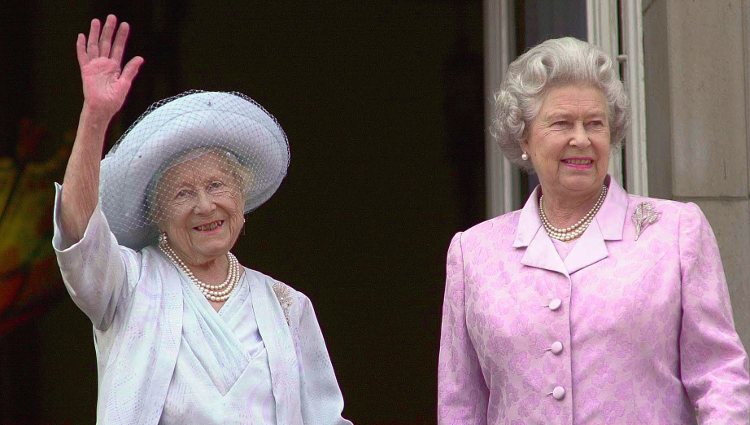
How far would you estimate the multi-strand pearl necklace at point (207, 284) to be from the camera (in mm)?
3387

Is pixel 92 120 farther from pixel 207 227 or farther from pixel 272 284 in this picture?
pixel 272 284

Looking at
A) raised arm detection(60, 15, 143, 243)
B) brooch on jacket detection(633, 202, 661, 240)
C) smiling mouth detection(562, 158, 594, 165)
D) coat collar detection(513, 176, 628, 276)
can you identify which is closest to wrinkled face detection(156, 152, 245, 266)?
raised arm detection(60, 15, 143, 243)

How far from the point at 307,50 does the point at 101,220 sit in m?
5.69

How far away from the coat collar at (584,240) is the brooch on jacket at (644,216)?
0.04 metres

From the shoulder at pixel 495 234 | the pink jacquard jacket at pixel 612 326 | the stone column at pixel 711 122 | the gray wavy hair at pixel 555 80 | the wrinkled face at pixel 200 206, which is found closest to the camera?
the pink jacquard jacket at pixel 612 326

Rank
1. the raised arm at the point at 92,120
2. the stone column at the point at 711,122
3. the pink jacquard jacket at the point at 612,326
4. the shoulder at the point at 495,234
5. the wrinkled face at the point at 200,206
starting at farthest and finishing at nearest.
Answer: the stone column at the point at 711,122 < the shoulder at the point at 495,234 < the wrinkled face at the point at 200,206 < the pink jacquard jacket at the point at 612,326 < the raised arm at the point at 92,120

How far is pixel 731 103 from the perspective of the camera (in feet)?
14.8

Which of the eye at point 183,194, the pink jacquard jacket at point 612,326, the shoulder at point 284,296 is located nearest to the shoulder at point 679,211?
the pink jacquard jacket at point 612,326

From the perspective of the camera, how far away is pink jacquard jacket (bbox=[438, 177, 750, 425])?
3225mm

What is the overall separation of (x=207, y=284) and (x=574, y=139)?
102cm

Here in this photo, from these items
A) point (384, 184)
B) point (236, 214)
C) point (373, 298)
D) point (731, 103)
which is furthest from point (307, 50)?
point (236, 214)

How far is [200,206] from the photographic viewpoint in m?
3.32

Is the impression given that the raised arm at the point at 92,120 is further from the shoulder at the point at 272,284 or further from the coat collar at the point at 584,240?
the coat collar at the point at 584,240

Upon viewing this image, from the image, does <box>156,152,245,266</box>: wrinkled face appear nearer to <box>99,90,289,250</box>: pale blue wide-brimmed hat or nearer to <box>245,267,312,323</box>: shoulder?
<box>99,90,289,250</box>: pale blue wide-brimmed hat
